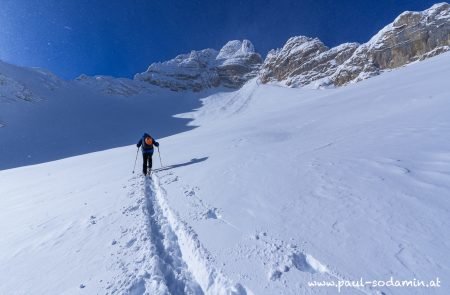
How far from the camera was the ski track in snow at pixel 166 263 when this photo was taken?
3523mm

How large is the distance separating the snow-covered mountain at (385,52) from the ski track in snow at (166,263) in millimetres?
88376

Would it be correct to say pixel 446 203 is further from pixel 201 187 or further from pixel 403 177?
pixel 201 187

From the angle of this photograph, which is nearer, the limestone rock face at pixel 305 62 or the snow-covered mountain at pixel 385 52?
the snow-covered mountain at pixel 385 52

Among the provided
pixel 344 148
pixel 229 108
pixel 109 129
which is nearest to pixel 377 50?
pixel 229 108

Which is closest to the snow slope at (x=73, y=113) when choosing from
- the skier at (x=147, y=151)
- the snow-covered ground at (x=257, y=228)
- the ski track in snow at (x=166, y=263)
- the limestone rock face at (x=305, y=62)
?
the limestone rock face at (x=305, y=62)

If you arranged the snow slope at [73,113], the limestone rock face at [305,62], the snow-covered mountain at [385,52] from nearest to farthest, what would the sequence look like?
the snow slope at [73,113]
the snow-covered mountain at [385,52]
the limestone rock face at [305,62]

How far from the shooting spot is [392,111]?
564 inches

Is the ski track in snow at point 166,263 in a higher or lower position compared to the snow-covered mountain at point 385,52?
lower

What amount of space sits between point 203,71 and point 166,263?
142m

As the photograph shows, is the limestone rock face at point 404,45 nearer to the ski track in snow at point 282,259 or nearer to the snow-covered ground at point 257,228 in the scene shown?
the snow-covered ground at point 257,228

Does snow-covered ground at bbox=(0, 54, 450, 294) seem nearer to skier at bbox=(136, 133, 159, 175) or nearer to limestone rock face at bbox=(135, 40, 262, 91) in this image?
skier at bbox=(136, 133, 159, 175)

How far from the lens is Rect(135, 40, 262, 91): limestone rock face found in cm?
12419

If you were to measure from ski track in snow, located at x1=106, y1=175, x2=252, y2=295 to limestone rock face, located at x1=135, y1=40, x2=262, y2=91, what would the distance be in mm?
118405

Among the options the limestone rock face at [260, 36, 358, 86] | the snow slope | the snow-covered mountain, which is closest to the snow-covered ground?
the snow slope
